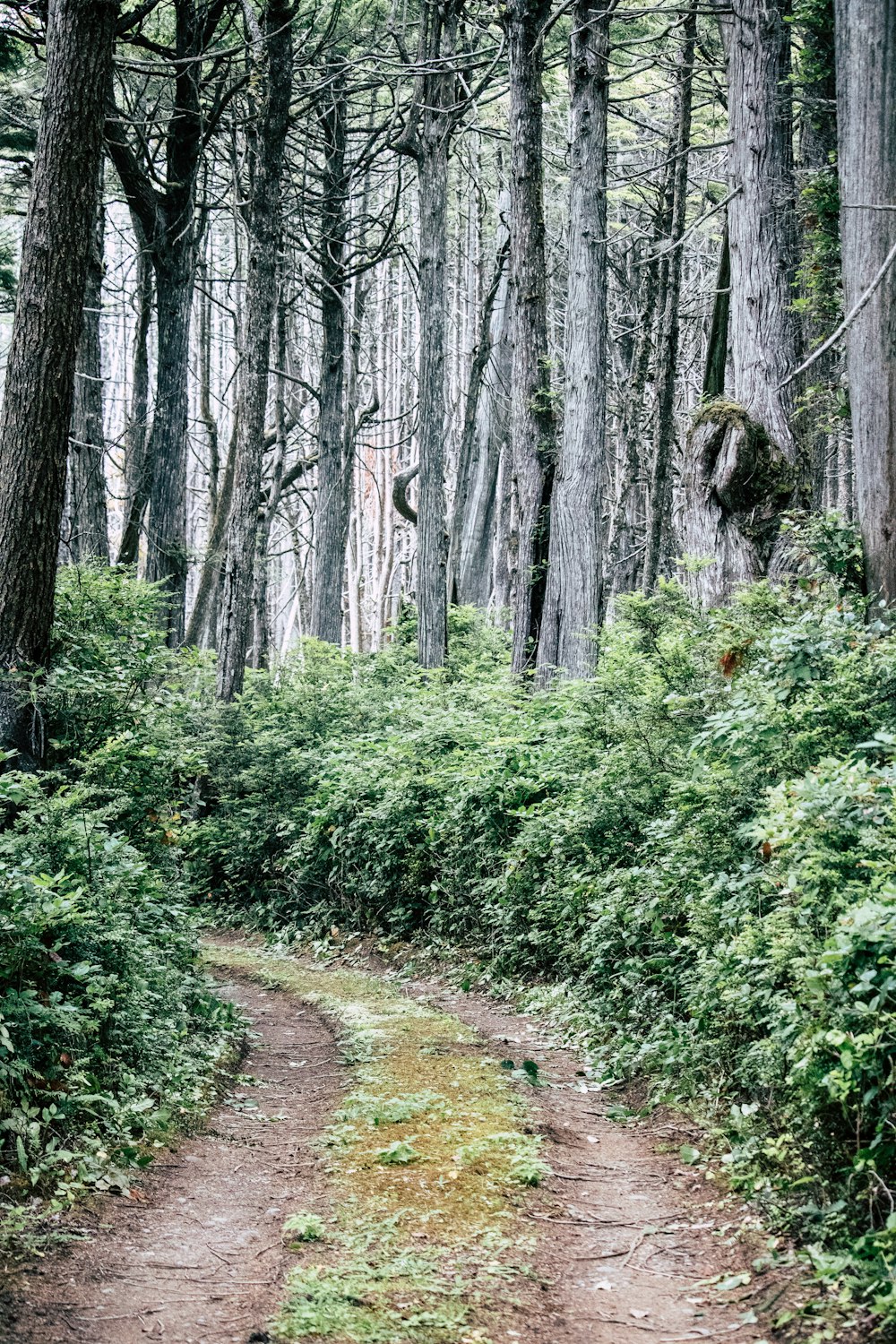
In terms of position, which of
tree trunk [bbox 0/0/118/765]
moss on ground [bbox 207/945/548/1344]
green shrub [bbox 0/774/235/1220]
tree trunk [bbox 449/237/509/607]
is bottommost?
moss on ground [bbox 207/945/548/1344]

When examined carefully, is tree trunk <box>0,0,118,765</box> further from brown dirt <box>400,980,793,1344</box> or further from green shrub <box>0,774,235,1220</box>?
brown dirt <box>400,980,793,1344</box>

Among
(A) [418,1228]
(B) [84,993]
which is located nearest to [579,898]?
(B) [84,993]

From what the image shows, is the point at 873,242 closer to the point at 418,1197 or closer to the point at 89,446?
the point at 418,1197

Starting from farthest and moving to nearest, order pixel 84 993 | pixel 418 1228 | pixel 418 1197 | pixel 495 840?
pixel 495 840 < pixel 84 993 < pixel 418 1197 < pixel 418 1228

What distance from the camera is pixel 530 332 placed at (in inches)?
540

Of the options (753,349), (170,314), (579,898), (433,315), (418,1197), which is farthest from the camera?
(170,314)

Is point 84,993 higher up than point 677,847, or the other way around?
point 677,847

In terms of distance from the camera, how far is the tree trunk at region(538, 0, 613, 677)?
1299cm

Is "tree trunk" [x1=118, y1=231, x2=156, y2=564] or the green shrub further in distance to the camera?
"tree trunk" [x1=118, y1=231, x2=156, y2=564]

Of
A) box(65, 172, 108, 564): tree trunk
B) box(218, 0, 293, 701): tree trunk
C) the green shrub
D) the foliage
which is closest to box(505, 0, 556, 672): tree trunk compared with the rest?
the foliage

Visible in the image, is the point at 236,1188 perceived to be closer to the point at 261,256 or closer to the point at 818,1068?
the point at 818,1068

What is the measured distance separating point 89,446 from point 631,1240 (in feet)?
45.5

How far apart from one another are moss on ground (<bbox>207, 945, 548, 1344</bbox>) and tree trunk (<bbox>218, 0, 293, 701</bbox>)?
29.1ft

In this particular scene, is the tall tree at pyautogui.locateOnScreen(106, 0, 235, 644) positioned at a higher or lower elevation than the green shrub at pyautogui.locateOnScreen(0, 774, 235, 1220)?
higher
